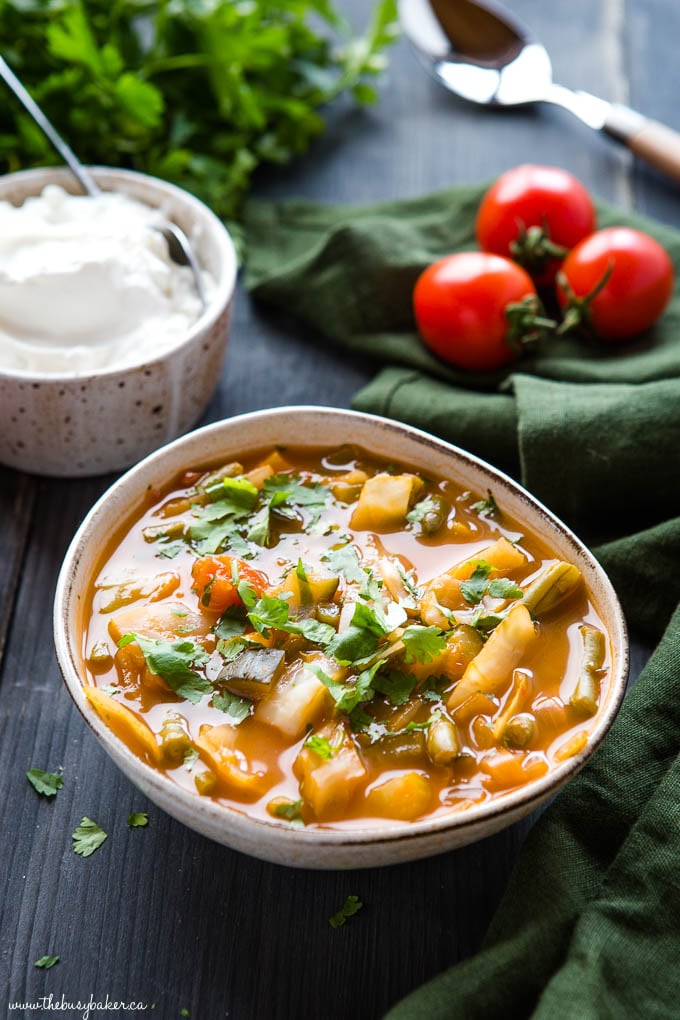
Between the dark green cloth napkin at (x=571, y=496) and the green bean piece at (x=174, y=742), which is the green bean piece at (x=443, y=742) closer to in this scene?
the dark green cloth napkin at (x=571, y=496)

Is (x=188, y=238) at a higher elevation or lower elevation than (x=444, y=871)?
higher

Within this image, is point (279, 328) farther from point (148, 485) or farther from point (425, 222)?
point (148, 485)

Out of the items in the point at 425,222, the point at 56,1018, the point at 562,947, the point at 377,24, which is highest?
the point at 377,24

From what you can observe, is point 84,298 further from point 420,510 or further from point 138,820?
Result: point 138,820

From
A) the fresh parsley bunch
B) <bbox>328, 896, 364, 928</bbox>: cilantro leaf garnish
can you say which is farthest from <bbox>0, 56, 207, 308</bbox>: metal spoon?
<bbox>328, 896, 364, 928</bbox>: cilantro leaf garnish

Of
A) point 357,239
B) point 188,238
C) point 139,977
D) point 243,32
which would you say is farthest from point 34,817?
point 243,32

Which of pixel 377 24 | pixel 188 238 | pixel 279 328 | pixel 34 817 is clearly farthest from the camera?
pixel 377 24
